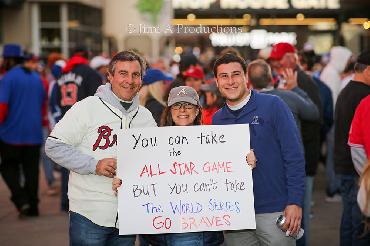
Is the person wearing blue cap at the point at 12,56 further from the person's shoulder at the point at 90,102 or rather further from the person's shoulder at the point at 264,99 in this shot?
the person's shoulder at the point at 264,99

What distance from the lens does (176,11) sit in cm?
1702

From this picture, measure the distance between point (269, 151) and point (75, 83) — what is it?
549 cm

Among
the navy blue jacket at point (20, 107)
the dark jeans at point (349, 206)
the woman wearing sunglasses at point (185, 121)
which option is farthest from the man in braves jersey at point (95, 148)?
the navy blue jacket at point (20, 107)

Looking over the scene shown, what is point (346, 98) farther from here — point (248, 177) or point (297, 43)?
point (297, 43)

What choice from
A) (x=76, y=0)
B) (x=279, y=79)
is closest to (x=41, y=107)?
(x=279, y=79)

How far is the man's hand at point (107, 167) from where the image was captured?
15.0 feet

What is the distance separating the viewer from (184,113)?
16.2 ft

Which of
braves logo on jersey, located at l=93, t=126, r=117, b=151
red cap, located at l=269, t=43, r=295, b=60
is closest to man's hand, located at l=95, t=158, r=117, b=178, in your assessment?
braves logo on jersey, located at l=93, t=126, r=117, b=151

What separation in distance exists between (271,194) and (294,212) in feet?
0.64

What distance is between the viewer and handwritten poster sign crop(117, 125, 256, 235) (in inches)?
183

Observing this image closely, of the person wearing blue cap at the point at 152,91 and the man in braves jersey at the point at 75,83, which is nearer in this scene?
the person wearing blue cap at the point at 152,91

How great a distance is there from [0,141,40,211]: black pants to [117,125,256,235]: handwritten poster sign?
18.3 ft

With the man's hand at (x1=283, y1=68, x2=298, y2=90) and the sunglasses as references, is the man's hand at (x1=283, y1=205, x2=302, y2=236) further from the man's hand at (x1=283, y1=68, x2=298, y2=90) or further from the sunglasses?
the man's hand at (x1=283, y1=68, x2=298, y2=90)

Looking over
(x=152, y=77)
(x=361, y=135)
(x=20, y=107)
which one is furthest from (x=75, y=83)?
(x=361, y=135)
